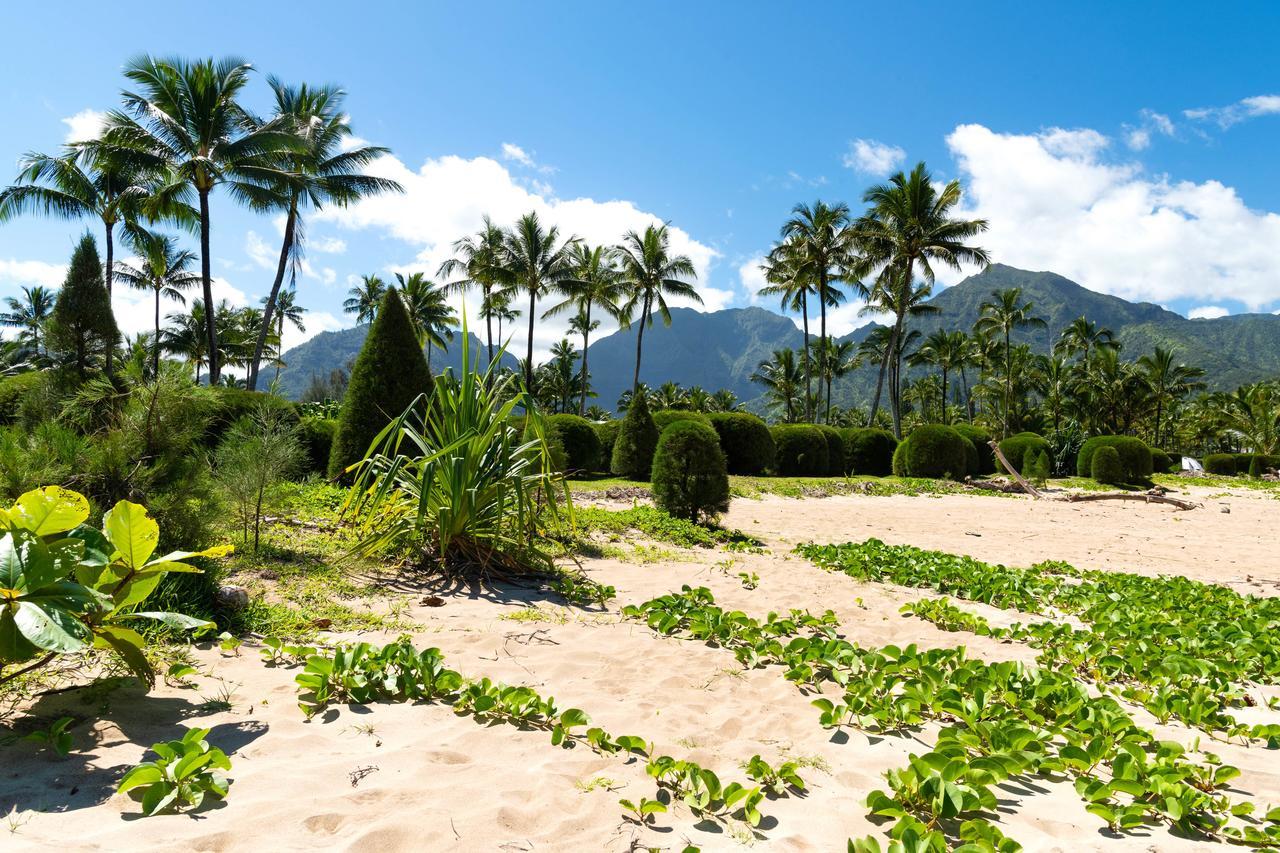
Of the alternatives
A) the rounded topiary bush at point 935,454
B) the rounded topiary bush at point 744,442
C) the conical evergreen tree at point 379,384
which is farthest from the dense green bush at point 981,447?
the conical evergreen tree at point 379,384

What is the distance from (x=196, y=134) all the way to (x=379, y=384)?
1545 cm

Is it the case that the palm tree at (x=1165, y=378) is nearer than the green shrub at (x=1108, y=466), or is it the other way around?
the green shrub at (x=1108, y=466)

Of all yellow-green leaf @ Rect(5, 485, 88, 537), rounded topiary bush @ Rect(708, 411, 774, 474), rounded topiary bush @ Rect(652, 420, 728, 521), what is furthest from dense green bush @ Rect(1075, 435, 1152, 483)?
yellow-green leaf @ Rect(5, 485, 88, 537)

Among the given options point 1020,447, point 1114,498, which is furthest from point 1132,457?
point 1114,498

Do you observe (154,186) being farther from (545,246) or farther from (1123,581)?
(1123,581)

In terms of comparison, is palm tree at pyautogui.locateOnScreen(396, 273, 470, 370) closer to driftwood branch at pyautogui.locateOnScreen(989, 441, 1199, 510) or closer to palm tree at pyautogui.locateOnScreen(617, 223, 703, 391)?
palm tree at pyautogui.locateOnScreen(617, 223, 703, 391)

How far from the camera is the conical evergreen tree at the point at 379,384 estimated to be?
9812mm

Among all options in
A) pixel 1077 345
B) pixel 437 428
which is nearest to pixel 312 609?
pixel 437 428

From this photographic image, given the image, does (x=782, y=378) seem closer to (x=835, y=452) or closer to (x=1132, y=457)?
(x=835, y=452)

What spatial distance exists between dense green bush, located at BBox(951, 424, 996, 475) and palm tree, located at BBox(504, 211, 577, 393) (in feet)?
64.2

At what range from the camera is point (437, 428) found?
5.43 metres

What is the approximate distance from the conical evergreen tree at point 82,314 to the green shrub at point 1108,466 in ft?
90.9

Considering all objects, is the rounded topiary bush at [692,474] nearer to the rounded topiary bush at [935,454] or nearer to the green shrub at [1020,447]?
the rounded topiary bush at [935,454]

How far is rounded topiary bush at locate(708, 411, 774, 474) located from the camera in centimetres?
1962
